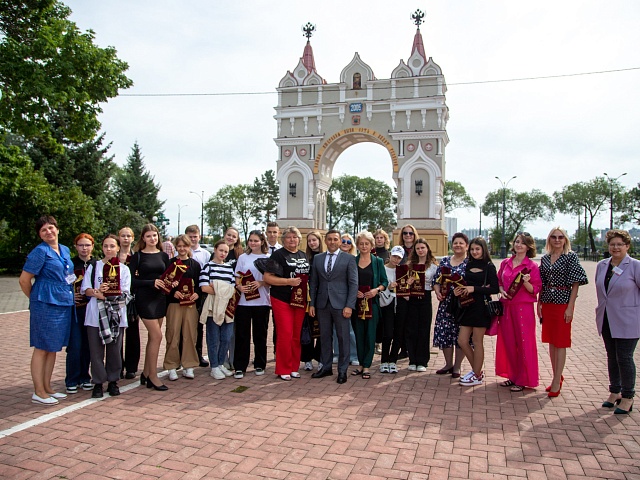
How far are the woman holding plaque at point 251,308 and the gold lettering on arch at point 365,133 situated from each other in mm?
26829

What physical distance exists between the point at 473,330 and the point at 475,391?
30.9 inches

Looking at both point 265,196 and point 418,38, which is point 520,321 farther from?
point 265,196

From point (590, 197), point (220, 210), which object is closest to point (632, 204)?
point (590, 197)

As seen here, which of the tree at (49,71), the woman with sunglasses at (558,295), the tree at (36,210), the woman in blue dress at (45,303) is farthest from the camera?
the tree at (36,210)

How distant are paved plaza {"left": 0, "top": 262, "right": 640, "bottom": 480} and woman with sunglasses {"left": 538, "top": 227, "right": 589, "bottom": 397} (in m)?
0.52

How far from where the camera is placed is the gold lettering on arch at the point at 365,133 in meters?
32.8

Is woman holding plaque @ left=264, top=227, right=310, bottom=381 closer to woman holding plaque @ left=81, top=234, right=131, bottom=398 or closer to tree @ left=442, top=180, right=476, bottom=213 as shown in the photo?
woman holding plaque @ left=81, top=234, right=131, bottom=398

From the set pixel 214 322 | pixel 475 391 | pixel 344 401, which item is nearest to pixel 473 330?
pixel 475 391

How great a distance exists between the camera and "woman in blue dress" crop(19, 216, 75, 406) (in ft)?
18.2

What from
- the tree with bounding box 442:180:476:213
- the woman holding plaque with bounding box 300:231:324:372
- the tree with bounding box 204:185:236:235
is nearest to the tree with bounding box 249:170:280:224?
the tree with bounding box 204:185:236:235

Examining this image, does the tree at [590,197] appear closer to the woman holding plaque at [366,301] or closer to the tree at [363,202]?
the tree at [363,202]

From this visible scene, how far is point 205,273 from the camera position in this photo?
674 centimetres

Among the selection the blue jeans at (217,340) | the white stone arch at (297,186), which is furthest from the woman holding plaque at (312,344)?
the white stone arch at (297,186)

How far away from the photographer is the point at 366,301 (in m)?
6.94
